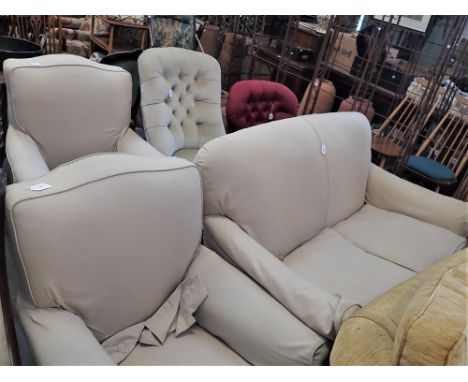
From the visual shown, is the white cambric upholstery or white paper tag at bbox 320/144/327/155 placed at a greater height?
white paper tag at bbox 320/144/327/155

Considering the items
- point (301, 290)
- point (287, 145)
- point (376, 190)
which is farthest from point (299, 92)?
point (301, 290)

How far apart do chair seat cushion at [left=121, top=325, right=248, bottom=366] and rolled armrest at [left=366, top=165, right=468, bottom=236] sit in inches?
53.0

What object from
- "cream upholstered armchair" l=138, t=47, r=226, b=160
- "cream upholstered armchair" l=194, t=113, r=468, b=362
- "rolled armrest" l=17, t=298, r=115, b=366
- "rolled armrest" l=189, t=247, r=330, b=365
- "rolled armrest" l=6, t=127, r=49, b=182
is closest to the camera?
"rolled armrest" l=17, t=298, r=115, b=366

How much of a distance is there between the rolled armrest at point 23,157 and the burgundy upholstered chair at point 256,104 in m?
1.15

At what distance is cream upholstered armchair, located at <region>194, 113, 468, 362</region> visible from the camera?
1239 mm

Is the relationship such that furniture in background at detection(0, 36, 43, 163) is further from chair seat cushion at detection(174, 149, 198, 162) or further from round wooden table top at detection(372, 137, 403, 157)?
round wooden table top at detection(372, 137, 403, 157)

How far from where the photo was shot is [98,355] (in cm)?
87

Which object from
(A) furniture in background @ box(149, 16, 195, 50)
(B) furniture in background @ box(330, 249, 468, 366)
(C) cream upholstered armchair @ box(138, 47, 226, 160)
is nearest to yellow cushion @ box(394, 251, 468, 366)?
(B) furniture in background @ box(330, 249, 468, 366)

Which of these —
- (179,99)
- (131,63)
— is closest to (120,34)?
(131,63)

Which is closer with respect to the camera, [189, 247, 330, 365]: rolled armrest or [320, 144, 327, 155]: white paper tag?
[189, 247, 330, 365]: rolled armrest

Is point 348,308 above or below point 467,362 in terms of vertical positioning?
below
